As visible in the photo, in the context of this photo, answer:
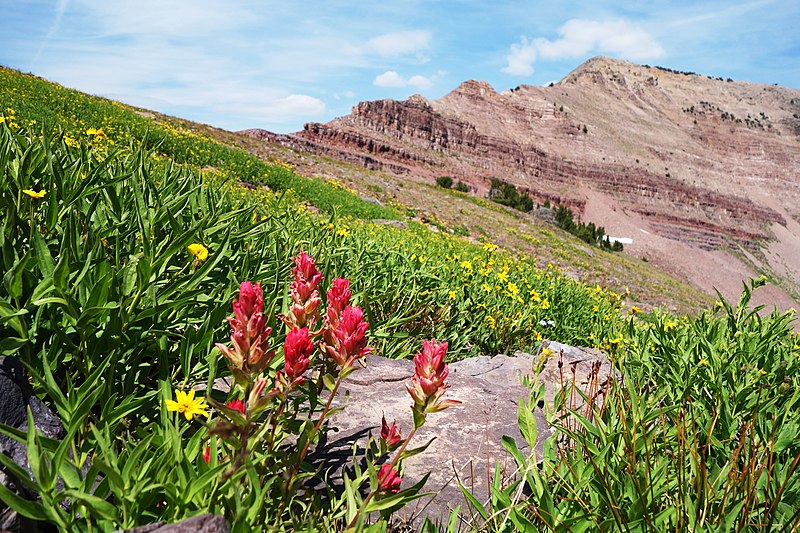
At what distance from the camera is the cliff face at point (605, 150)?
62.7 meters

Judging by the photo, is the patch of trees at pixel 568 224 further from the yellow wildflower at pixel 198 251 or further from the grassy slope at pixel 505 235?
the yellow wildflower at pixel 198 251

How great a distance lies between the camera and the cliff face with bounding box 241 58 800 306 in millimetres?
62688

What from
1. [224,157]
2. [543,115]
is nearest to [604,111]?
[543,115]

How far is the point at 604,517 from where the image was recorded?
1597 mm

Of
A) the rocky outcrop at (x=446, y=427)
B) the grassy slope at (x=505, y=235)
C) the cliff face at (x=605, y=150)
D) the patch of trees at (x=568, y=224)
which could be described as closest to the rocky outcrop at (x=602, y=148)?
the cliff face at (x=605, y=150)

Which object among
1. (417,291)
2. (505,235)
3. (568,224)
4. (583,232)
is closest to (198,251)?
(417,291)

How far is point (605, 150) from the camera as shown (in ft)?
256

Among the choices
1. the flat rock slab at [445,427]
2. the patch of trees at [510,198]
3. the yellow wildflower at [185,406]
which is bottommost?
the flat rock slab at [445,427]

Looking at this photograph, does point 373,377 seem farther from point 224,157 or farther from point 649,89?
point 649,89

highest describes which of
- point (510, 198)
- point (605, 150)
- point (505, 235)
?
point (605, 150)

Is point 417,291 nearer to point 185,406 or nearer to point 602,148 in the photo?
point 185,406

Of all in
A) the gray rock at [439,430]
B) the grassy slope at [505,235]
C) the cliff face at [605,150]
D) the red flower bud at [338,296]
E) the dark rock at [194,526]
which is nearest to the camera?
the dark rock at [194,526]

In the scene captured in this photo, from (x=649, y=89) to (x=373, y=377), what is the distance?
416 feet

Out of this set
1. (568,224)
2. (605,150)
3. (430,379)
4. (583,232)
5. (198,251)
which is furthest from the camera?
(605,150)
